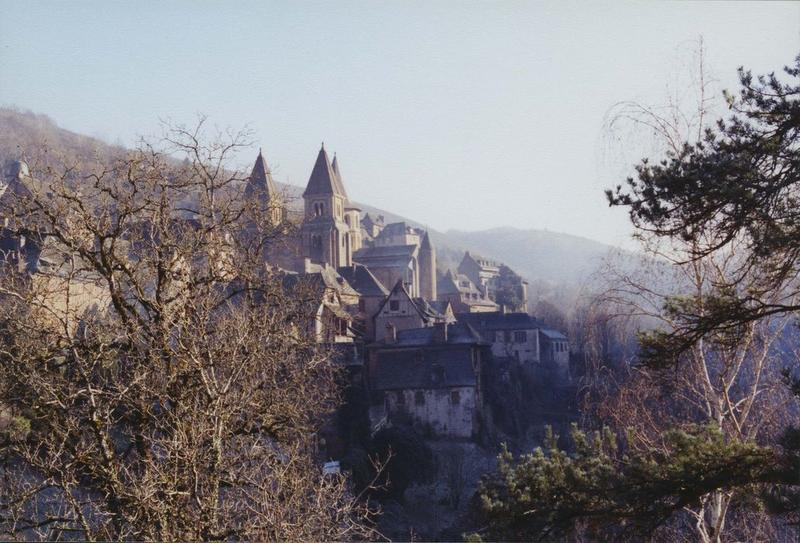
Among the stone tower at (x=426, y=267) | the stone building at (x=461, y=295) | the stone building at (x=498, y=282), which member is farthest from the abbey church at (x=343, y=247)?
the stone building at (x=498, y=282)

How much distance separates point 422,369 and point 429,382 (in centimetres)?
99

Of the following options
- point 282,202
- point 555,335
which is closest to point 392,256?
point 555,335

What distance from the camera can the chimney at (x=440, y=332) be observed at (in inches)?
1703

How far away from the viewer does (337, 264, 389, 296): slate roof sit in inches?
2224

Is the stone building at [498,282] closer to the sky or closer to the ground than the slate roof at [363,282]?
closer to the sky

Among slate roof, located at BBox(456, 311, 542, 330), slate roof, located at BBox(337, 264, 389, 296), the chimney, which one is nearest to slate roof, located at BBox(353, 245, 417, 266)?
slate roof, located at BBox(337, 264, 389, 296)

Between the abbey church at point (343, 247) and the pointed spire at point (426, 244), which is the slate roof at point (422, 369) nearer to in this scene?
the abbey church at point (343, 247)

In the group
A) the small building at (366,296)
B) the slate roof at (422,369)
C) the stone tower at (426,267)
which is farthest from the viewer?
the stone tower at (426,267)

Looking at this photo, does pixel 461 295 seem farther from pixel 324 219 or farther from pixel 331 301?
pixel 331 301

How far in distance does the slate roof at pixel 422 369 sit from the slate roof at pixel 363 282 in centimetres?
1322

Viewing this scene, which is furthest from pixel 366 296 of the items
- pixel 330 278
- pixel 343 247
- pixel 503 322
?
pixel 343 247

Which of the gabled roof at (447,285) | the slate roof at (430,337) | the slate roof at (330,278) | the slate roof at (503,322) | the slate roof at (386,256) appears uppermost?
the slate roof at (386,256)

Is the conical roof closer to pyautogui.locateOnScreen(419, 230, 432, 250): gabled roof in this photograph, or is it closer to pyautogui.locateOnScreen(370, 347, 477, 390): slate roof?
pyautogui.locateOnScreen(419, 230, 432, 250): gabled roof

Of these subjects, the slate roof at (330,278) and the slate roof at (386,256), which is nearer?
the slate roof at (330,278)
